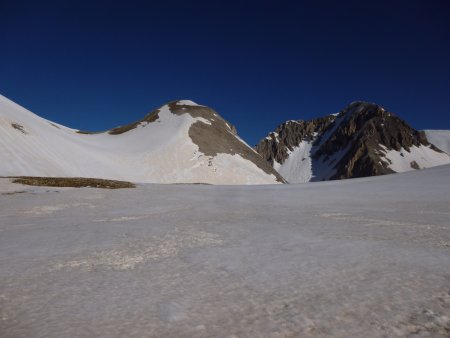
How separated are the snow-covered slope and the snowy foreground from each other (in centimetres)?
2895

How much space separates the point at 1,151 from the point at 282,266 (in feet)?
113

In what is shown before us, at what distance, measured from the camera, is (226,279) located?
15.6 ft

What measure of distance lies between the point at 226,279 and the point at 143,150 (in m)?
52.5

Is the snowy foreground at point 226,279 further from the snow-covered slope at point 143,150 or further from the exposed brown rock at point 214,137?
the exposed brown rock at point 214,137

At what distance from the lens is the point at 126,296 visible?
13.6ft

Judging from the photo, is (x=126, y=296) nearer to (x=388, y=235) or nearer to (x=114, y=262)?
(x=114, y=262)

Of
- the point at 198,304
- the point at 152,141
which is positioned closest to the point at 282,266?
the point at 198,304

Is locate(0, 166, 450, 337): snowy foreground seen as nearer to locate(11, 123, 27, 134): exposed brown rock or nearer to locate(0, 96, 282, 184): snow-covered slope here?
locate(0, 96, 282, 184): snow-covered slope

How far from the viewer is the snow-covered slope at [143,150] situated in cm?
3575

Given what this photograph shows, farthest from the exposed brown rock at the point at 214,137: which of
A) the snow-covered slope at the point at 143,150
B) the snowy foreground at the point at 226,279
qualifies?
the snowy foreground at the point at 226,279

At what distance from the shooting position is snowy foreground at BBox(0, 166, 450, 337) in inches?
133

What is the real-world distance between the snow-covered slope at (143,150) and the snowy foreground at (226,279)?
1140 inches

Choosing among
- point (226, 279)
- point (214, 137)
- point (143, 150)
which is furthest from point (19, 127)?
point (226, 279)

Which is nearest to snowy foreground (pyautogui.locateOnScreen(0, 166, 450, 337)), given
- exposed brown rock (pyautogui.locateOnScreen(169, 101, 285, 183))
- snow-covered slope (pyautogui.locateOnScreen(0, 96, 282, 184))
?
snow-covered slope (pyautogui.locateOnScreen(0, 96, 282, 184))
